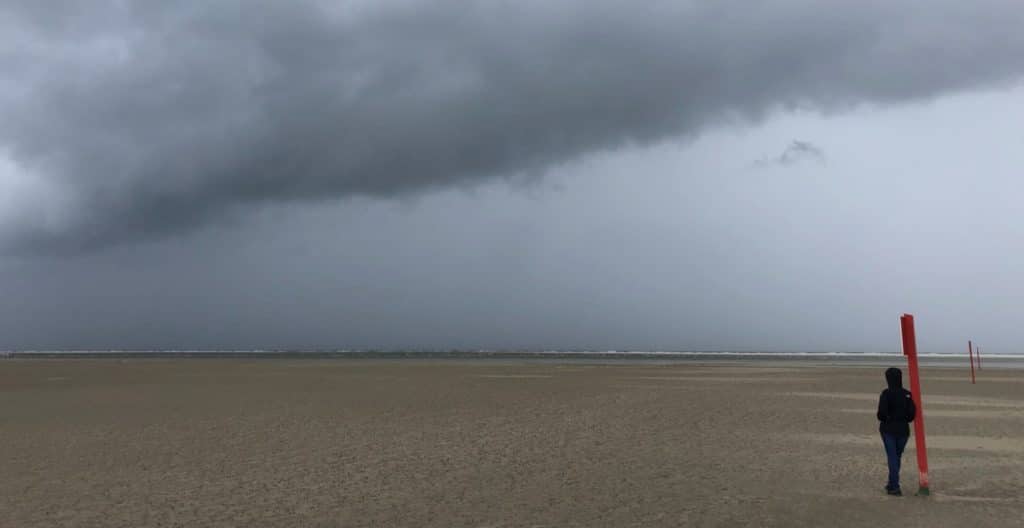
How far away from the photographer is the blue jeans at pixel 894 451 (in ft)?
36.8

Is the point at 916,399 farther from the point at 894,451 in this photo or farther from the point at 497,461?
the point at 497,461

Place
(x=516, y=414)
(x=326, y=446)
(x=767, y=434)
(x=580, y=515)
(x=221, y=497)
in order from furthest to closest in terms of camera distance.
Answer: (x=516, y=414) → (x=767, y=434) → (x=326, y=446) → (x=221, y=497) → (x=580, y=515)

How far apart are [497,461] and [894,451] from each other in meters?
7.47

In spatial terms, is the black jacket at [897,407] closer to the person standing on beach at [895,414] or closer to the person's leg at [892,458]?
the person standing on beach at [895,414]

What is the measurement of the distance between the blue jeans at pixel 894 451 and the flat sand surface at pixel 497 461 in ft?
0.96

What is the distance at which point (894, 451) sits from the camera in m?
11.3

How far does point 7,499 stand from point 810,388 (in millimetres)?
31610

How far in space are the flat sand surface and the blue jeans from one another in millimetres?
294

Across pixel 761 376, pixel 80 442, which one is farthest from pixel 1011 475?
pixel 761 376

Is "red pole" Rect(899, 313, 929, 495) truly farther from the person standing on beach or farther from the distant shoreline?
the distant shoreline

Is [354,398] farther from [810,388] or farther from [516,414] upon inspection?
[810,388]

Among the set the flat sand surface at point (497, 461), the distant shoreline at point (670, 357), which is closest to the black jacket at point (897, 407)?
the flat sand surface at point (497, 461)

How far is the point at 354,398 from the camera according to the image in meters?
29.5

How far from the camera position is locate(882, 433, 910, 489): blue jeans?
36.8 feet
